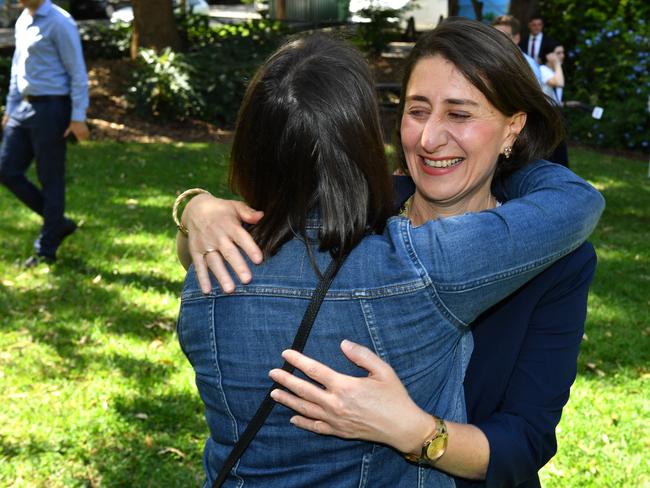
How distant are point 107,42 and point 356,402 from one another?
56.4 ft

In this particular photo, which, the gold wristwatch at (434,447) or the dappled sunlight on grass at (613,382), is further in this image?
the dappled sunlight on grass at (613,382)

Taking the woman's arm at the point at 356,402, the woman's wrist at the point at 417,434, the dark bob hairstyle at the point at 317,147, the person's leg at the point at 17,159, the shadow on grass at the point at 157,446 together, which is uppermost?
the dark bob hairstyle at the point at 317,147

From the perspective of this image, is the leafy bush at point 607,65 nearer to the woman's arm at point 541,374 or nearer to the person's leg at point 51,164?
the person's leg at point 51,164

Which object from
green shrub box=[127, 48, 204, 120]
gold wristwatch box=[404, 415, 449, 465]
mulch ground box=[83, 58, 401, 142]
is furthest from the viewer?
green shrub box=[127, 48, 204, 120]

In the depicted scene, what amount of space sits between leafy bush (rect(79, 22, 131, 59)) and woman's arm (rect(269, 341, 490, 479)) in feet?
55.0

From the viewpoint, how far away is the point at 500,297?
1.79 m

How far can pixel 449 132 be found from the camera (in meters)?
2.33

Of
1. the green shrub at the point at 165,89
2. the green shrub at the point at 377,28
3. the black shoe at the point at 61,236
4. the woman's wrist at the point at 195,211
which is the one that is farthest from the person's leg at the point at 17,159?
the green shrub at the point at 377,28

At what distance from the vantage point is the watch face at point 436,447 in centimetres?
180

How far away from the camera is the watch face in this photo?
5.90ft

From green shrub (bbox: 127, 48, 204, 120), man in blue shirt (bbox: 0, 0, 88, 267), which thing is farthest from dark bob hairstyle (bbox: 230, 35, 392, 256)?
green shrub (bbox: 127, 48, 204, 120)

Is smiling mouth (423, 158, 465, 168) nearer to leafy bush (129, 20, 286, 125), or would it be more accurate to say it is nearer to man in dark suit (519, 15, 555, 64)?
leafy bush (129, 20, 286, 125)

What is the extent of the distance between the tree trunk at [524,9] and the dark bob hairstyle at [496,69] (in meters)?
15.4

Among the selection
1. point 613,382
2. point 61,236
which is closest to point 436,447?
point 613,382
